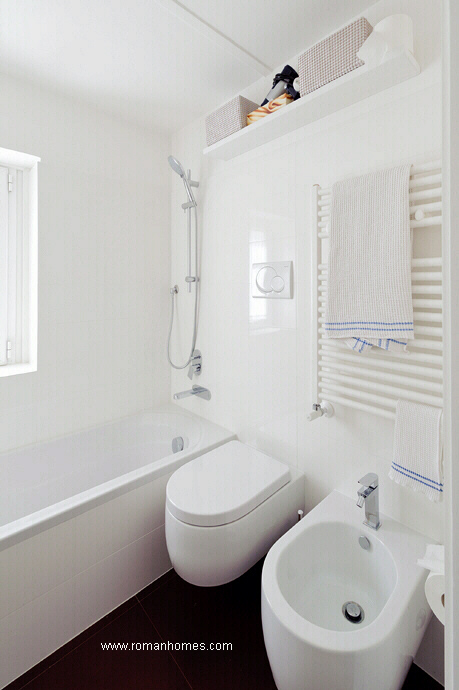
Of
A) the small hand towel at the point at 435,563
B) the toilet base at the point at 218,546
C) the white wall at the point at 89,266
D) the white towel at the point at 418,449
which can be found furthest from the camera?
the white wall at the point at 89,266

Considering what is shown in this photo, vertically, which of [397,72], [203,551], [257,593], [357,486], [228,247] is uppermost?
[397,72]

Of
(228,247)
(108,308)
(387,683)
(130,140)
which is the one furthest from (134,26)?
(387,683)

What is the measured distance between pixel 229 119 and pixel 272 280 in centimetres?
78

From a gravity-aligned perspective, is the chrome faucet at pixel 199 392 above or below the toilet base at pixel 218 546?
above

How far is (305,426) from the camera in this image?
5.48ft

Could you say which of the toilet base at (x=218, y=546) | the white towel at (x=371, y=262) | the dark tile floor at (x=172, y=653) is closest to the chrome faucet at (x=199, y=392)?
the toilet base at (x=218, y=546)

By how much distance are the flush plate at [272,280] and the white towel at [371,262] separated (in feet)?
1.14

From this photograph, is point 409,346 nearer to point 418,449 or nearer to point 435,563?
point 418,449

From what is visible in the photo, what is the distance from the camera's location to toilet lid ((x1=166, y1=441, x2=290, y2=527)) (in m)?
1.38

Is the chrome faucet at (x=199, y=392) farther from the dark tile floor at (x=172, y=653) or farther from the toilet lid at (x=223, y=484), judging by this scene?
the dark tile floor at (x=172, y=653)

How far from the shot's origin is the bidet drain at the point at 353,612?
3.99 ft

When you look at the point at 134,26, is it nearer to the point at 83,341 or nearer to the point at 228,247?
the point at 228,247

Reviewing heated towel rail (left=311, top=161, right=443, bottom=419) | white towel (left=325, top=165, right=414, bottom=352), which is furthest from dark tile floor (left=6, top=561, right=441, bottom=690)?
white towel (left=325, top=165, right=414, bottom=352)

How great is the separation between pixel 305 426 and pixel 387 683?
88 centimetres
